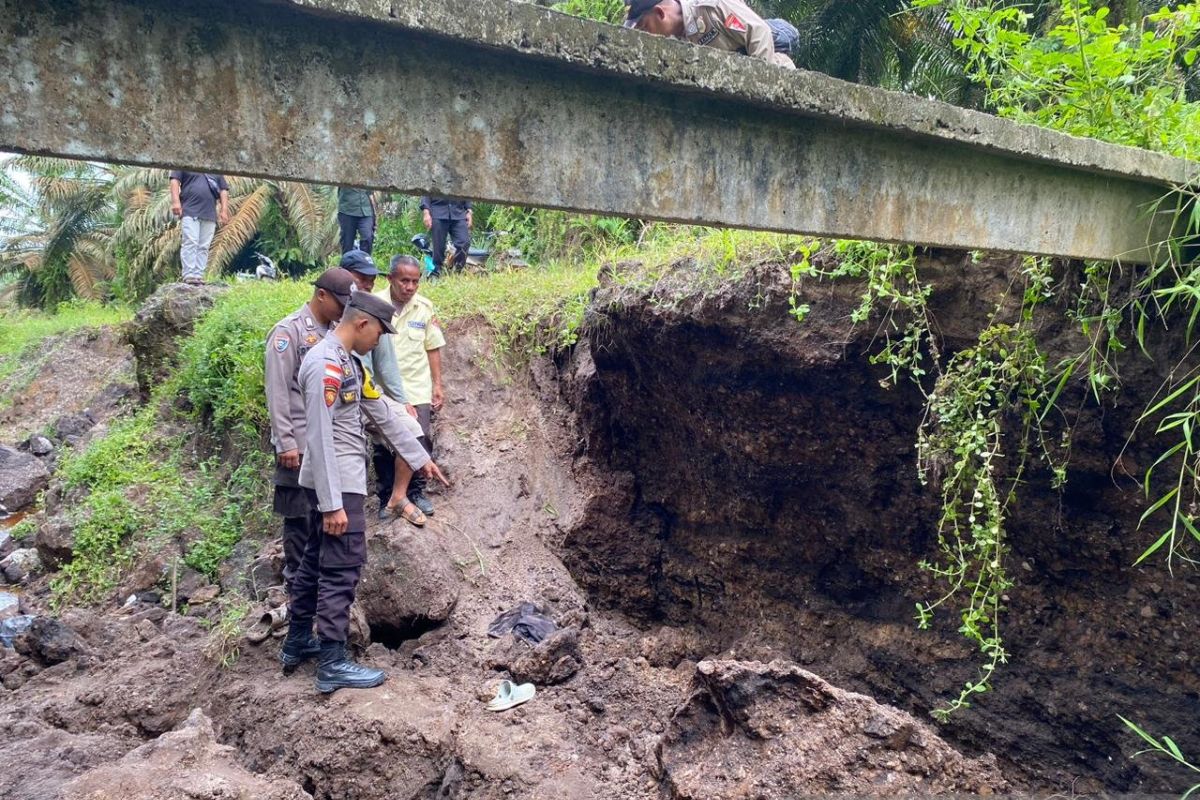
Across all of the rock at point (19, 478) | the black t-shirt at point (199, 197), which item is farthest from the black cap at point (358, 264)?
the rock at point (19, 478)

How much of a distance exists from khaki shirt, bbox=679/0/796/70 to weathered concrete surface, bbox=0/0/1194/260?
1.49 meters

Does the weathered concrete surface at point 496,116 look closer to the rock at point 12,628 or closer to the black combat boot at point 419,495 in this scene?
the black combat boot at point 419,495

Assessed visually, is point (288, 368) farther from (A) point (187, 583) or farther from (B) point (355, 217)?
(B) point (355, 217)

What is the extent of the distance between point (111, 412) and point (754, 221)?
414 inches

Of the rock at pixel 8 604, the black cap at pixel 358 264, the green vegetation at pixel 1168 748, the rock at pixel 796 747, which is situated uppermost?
the black cap at pixel 358 264

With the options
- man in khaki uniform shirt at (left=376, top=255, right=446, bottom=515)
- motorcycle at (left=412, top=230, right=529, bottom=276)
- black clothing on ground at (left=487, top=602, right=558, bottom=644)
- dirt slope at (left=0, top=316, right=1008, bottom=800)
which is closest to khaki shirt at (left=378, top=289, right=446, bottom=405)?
man in khaki uniform shirt at (left=376, top=255, right=446, bottom=515)

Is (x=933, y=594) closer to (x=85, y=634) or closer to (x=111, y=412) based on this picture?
(x=85, y=634)

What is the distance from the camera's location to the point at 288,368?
15.8 ft

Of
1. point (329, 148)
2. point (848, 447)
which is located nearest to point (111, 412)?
point (848, 447)

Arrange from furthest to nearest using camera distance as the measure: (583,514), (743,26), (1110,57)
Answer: (583,514) → (743,26) → (1110,57)

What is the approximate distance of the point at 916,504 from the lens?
461cm

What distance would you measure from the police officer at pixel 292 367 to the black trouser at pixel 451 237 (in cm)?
565

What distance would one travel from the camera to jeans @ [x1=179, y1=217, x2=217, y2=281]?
1005 centimetres

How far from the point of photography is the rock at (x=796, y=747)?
139 inches
